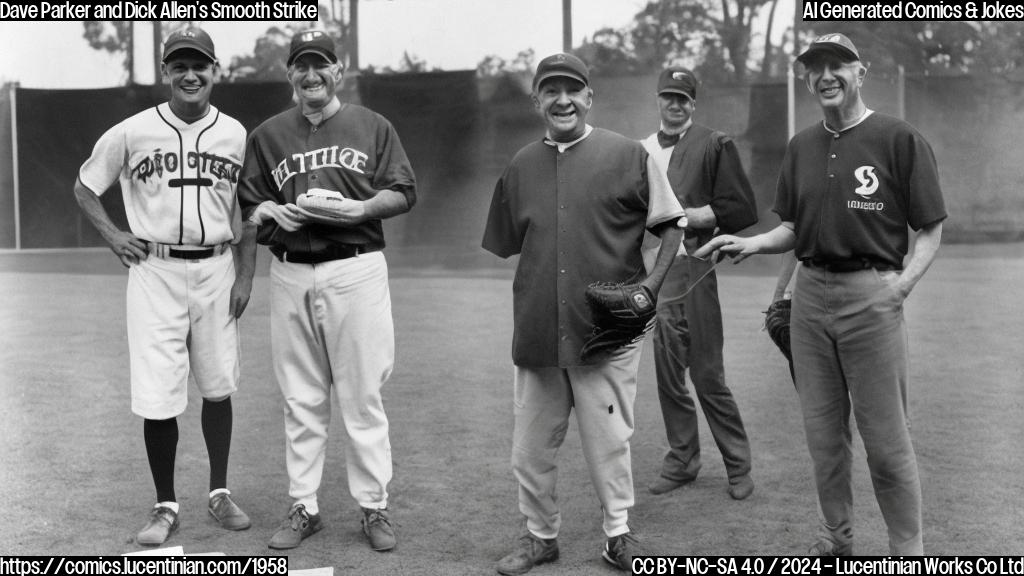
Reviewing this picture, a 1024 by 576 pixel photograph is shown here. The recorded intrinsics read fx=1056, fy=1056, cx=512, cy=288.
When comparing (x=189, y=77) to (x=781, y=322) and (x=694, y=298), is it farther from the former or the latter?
(x=781, y=322)

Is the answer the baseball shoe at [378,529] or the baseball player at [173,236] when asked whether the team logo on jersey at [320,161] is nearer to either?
the baseball player at [173,236]

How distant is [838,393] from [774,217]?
21.5 ft

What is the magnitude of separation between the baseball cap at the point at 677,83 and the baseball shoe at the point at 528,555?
6.45 ft

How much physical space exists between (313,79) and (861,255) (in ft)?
6.55

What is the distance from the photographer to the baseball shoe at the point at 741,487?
441 cm

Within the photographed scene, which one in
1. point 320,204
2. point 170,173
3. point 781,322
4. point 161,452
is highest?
point 170,173

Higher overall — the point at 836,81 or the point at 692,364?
the point at 836,81

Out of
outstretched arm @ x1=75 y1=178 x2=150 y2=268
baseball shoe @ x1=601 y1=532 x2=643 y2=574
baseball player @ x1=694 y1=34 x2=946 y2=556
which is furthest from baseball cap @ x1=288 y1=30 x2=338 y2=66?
baseball shoe @ x1=601 y1=532 x2=643 y2=574

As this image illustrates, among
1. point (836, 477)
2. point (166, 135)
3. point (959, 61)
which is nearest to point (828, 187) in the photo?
point (836, 477)

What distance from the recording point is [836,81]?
10.8 ft

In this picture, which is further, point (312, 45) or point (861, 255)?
point (312, 45)

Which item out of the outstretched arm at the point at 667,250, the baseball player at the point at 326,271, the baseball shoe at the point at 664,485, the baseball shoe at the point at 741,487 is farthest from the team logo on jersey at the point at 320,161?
the baseball shoe at the point at 741,487

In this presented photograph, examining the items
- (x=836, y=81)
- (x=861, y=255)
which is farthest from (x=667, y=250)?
(x=836, y=81)

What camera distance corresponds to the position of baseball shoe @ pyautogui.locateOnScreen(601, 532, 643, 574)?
359 centimetres
